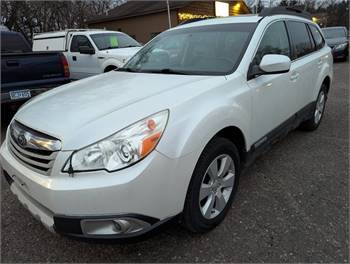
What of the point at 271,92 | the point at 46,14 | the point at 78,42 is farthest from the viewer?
the point at 46,14

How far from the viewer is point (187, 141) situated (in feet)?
7.00

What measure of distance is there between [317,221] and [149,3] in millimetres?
25428

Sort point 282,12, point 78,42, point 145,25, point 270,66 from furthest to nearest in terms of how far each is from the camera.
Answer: point 145,25, point 78,42, point 282,12, point 270,66

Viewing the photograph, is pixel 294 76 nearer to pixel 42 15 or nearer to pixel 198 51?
pixel 198 51

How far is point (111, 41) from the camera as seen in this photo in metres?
9.56

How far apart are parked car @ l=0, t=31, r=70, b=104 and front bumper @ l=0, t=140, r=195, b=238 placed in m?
3.52

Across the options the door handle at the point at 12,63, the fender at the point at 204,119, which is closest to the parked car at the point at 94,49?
the door handle at the point at 12,63

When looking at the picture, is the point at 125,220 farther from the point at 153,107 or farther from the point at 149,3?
the point at 149,3

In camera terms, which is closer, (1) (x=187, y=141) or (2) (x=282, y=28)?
(1) (x=187, y=141)

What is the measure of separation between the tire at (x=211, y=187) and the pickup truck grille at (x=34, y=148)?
3.06ft

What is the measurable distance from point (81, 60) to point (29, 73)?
15.3ft

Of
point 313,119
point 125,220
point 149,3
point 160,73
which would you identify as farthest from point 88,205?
point 149,3

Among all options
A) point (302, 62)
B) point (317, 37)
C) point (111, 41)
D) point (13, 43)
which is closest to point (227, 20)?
point (302, 62)

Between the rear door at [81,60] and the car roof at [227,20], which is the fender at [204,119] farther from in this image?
the rear door at [81,60]
